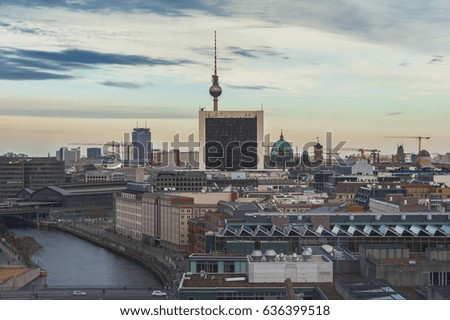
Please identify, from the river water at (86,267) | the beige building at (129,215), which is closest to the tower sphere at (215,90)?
the beige building at (129,215)

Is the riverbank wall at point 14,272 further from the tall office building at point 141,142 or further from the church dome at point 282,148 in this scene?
the tall office building at point 141,142

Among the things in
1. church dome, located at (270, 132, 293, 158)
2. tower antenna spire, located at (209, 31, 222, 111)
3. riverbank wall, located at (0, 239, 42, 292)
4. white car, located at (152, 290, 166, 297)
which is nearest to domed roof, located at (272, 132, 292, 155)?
church dome, located at (270, 132, 293, 158)

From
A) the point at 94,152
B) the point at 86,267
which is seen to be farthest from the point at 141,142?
the point at 86,267

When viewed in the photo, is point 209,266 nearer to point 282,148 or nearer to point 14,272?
point 14,272

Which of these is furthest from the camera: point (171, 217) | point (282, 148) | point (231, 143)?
point (282, 148)

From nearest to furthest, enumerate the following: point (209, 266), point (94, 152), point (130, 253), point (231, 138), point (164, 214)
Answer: point (209, 266), point (130, 253), point (164, 214), point (231, 138), point (94, 152)
